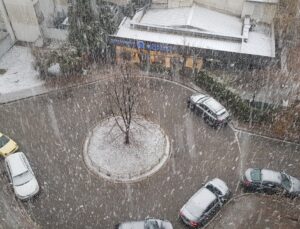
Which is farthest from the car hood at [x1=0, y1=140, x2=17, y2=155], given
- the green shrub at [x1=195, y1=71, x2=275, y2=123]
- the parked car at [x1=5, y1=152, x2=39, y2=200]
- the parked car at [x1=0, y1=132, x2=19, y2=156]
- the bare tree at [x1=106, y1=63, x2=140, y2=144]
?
the green shrub at [x1=195, y1=71, x2=275, y2=123]

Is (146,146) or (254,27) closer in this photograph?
(146,146)

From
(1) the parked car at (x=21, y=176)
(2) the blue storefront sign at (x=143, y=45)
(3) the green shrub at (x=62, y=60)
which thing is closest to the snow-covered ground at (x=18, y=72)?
(3) the green shrub at (x=62, y=60)

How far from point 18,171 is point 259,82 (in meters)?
20.3

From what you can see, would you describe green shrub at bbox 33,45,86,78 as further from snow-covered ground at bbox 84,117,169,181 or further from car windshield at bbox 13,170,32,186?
car windshield at bbox 13,170,32,186

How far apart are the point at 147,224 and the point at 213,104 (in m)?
10.7

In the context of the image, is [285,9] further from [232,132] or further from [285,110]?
[232,132]

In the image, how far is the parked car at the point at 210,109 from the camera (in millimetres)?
26297

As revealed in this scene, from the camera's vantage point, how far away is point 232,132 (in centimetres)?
2650

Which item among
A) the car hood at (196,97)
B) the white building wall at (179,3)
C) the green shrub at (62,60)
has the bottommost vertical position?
the car hood at (196,97)

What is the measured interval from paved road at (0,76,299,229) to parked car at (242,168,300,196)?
120cm

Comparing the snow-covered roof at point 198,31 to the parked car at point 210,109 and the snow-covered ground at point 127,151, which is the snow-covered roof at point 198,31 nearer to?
the parked car at point 210,109

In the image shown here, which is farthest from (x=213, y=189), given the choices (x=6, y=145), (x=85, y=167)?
(x=6, y=145)

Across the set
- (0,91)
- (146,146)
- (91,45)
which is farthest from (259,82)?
(0,91)

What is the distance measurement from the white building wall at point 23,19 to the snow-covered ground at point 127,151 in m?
13.1
